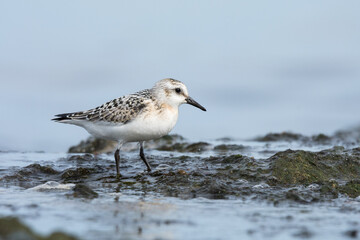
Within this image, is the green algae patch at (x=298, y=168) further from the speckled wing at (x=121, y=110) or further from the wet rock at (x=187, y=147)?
the wet rock at (x=187, y=147)

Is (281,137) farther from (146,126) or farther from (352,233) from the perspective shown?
(352,233)

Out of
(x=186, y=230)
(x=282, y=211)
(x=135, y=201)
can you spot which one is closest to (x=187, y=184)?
(x=135, y=201)

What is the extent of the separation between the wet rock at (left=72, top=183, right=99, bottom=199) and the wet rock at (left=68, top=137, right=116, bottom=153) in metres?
5.54

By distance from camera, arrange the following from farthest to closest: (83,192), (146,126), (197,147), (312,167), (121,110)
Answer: (197,147) → (121,110) → (146,126) → (312,167) → (83,192)

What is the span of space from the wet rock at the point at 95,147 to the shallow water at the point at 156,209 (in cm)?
373

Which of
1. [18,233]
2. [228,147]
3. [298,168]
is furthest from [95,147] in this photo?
[18,233]

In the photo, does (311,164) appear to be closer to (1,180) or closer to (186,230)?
(186,230)

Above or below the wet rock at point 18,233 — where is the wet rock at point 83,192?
above

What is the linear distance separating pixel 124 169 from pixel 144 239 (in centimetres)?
443

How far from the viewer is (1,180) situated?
751cm

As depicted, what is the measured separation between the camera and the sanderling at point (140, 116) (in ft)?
27.0

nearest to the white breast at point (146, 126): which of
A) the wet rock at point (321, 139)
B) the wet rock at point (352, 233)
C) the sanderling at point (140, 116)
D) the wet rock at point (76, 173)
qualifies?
the sanderling at point (140, 116)

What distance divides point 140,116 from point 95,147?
14.9 feet

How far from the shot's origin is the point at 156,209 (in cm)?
557
